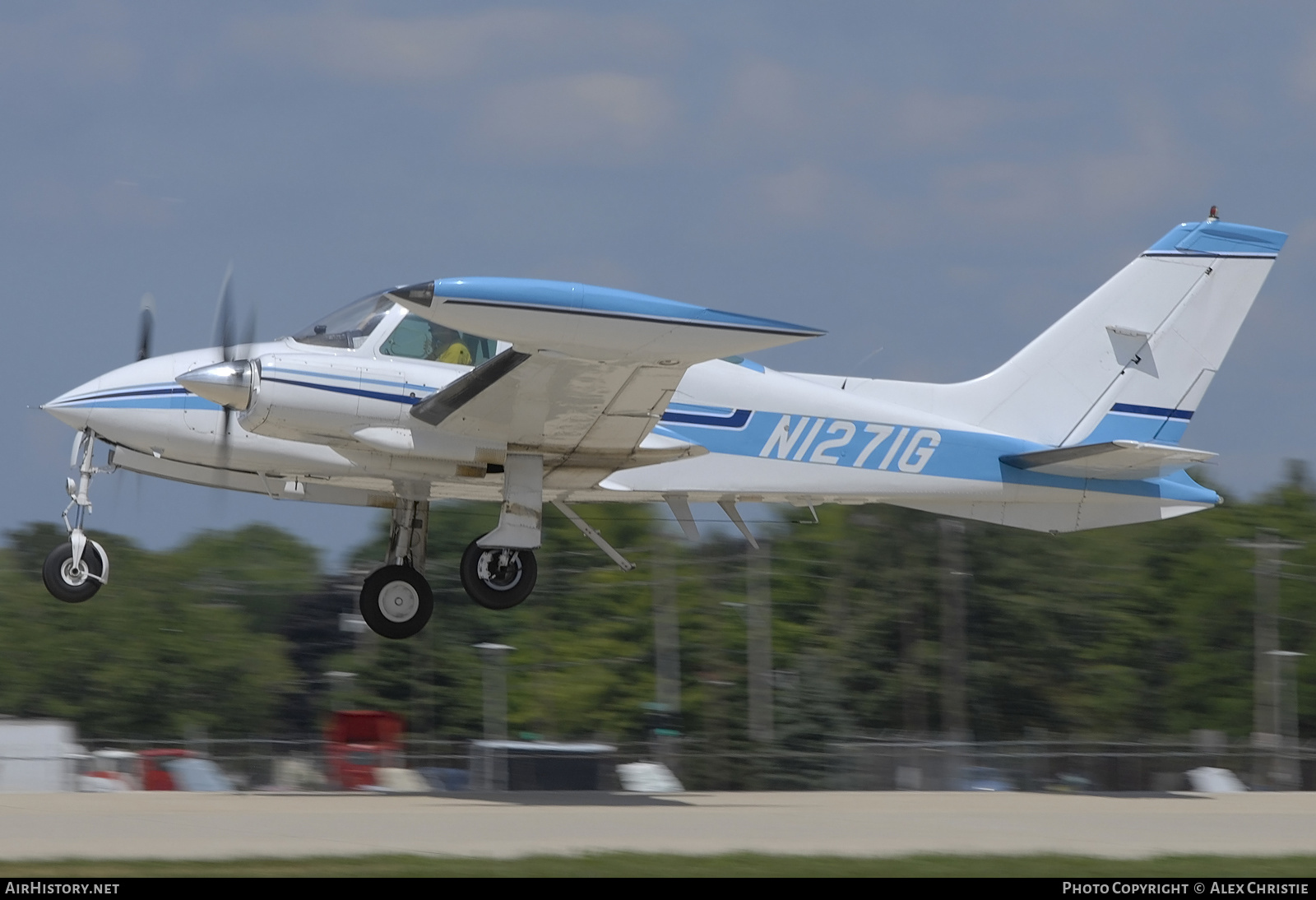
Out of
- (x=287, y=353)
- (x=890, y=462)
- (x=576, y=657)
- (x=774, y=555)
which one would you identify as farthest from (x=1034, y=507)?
(x=576, y=657)

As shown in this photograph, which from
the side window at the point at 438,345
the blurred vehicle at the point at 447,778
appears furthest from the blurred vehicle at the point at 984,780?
the side window at the point at 438,345

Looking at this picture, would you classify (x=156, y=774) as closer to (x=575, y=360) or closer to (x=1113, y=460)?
(x=575, y=360)

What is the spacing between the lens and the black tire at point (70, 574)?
1465cm

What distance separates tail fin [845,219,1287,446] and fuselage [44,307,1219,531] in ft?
2.58

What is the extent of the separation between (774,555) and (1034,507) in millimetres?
28967

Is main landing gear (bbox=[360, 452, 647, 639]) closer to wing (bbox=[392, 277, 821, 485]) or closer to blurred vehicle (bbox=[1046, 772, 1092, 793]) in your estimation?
wing (bbox=[392, 277, 821, 485])

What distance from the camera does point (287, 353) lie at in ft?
44.4

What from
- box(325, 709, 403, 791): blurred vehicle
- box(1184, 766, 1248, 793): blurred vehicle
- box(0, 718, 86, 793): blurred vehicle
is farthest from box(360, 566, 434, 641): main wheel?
box(1184, 766, 1248, 793): blurred vehicle

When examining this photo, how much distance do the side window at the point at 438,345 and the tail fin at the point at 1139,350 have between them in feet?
18.1

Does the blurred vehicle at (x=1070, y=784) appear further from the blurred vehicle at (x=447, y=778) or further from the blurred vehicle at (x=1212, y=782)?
the blurred vehicle at (x=447, y=778)

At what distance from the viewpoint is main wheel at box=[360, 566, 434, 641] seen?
15.4 meters

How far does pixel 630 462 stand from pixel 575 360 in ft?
7.45

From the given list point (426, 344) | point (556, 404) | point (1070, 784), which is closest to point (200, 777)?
point (426, 344)
